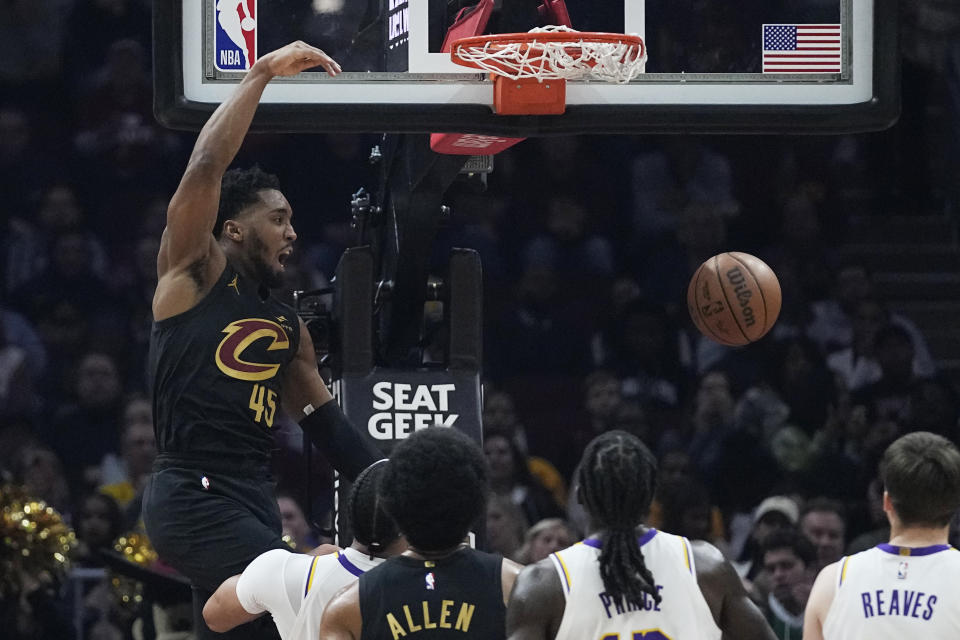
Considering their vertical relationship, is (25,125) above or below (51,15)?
below

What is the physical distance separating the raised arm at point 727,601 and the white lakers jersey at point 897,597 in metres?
0.37

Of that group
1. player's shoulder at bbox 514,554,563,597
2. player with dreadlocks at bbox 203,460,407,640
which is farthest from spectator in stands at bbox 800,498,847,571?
player's shoulder at bbox 514,554,563,597

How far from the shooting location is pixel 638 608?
3004 millimetres

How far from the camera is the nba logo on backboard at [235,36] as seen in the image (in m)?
4.76

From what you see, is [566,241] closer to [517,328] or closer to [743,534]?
[517,328]

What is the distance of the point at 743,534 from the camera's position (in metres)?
7.99

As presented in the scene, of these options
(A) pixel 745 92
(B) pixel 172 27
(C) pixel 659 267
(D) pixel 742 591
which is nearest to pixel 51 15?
(C) pixel 659 267

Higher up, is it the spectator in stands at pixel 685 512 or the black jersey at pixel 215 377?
the black jersey at pixel 215 377

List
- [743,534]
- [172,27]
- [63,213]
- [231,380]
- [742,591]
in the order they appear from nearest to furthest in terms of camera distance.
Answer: [742,591], [231,380], [172,27], [743,534], [63,213]

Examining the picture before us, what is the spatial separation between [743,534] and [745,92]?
362 cm

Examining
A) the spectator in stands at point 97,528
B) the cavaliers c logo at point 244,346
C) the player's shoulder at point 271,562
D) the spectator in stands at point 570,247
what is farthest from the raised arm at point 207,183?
the spectator in stands at point 570,247

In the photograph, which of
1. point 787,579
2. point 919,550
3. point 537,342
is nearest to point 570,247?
point 537,342

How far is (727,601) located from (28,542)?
4.61m

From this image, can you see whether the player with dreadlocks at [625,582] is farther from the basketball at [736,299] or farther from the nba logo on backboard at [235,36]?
the basketball at [736,299]
